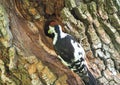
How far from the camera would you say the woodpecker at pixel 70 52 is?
1.64 m

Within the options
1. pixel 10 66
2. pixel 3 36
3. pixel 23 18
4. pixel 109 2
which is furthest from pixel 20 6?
pixel 109 2

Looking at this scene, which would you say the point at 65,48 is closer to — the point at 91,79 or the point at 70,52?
the point at 70,52

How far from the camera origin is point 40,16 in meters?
1.66

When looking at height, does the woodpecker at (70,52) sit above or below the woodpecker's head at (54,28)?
below

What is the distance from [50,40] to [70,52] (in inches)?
5.8

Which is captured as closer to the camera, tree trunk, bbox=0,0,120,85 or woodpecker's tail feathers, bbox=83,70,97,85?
tree trunk, bbox=0,0,120,85

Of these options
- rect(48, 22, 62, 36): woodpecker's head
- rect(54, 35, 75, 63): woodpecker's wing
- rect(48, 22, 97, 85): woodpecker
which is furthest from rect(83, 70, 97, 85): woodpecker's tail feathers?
rect(48, 22, 62, 36): woodpecker's head

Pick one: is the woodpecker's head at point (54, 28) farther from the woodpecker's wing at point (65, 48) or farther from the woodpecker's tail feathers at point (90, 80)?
the woodpecker's tail feathers at point (90, 80)

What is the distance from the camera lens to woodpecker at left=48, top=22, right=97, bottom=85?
164cm

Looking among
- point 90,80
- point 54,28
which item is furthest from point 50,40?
point 90,80

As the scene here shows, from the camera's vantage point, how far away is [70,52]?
1753mm

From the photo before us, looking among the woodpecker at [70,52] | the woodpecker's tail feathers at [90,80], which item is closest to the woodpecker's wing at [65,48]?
the woodpecker at [70,52]

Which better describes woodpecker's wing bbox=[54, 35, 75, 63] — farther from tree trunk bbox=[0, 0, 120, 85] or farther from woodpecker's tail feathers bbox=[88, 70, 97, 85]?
woodpecker's tail feathers bbox=[88, 70, 97, 85]

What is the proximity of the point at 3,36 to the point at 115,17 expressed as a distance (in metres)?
0.65
